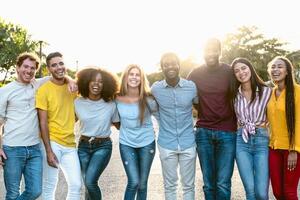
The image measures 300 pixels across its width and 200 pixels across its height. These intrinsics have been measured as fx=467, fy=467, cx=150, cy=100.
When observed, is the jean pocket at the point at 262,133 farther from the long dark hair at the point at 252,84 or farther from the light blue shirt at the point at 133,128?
the light blue shirt at the point at 133,128

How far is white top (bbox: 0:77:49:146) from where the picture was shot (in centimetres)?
541

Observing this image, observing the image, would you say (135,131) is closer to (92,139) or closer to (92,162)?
(92,139)

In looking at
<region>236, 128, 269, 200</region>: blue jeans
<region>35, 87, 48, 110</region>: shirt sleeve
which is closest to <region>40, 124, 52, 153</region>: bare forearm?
<region>35, 87, 48, 110</region>: shirt sleeve

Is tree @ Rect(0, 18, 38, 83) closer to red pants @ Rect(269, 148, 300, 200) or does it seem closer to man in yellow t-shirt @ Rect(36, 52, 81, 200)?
man in yellow t-shirt @ Rect(36, 52, 81, 200)

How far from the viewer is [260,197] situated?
551 centimetres

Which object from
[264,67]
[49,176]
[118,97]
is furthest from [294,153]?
[264,67]

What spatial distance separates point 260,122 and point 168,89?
1.21 m

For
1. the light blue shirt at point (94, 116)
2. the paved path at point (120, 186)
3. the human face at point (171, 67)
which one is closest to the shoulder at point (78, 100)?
the light blue shirt at point (94, 116)

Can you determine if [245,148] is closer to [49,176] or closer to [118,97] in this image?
[118,97]

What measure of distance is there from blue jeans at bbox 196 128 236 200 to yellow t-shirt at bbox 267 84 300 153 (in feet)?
1.76

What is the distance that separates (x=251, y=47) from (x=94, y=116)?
4796 cm

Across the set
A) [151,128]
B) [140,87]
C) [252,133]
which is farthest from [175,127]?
[252,133]

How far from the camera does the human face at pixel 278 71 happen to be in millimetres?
5602

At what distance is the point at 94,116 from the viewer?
569 centimetres
